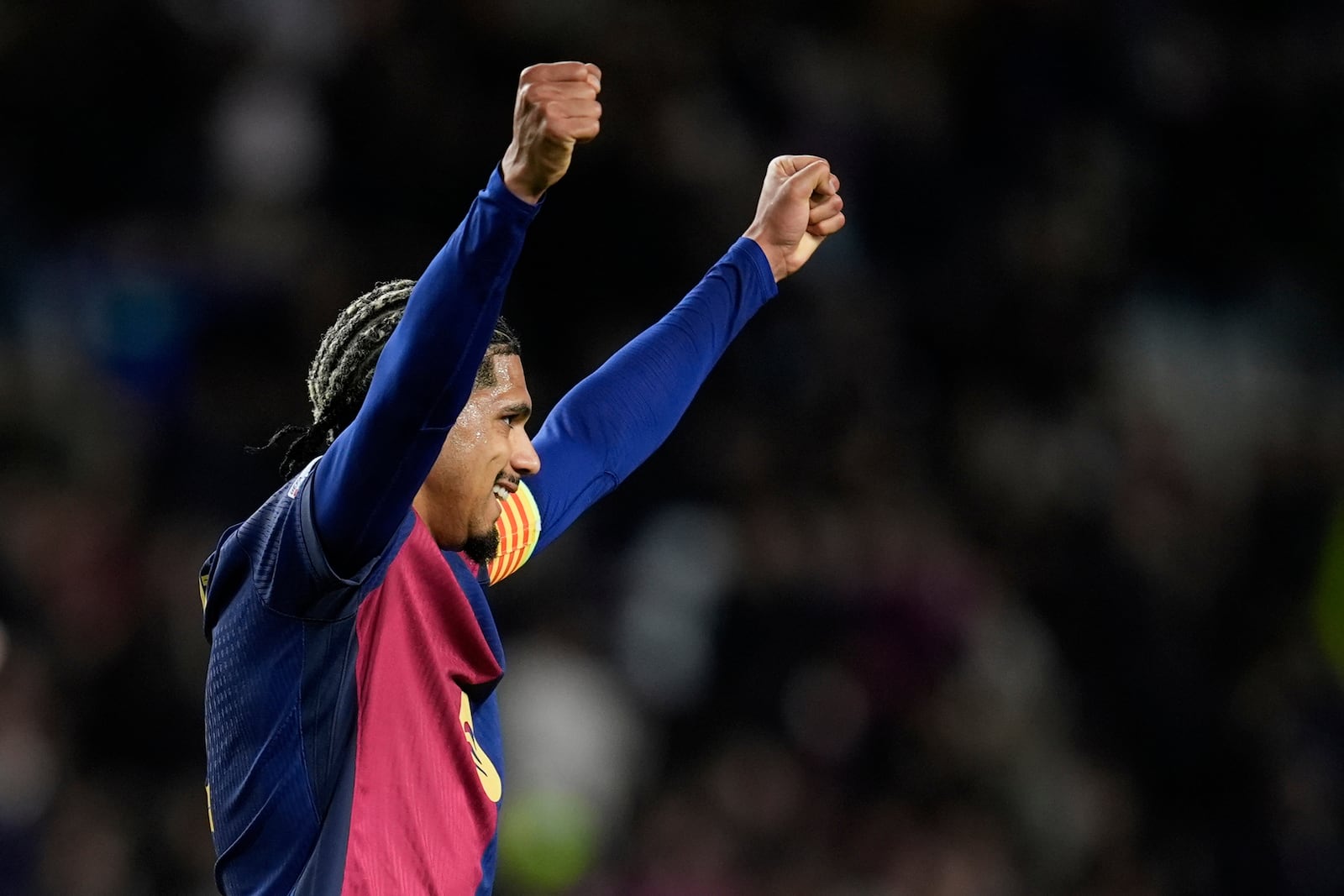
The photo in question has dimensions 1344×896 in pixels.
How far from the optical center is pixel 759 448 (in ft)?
21.0

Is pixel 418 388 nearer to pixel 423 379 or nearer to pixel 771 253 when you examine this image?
pixel 423 379

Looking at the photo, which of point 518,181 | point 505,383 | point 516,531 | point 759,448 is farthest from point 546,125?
point 759,448

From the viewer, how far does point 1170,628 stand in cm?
671

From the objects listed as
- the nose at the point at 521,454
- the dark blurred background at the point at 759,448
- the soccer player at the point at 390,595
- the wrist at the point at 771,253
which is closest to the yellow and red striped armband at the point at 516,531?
the soccer player at the point at 390,595

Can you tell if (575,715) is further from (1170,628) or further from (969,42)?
(969,42)

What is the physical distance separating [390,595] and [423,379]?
1.35 ft

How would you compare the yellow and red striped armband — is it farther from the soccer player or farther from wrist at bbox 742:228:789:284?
wrist at bbox 742:228:789:284

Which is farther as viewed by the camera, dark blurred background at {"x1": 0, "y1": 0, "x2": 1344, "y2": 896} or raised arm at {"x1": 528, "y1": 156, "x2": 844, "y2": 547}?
dark blurred background at {"x1": 0, "y1": 0, "x2": 1344, "y2": 896}

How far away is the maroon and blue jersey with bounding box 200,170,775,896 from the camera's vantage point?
6.64 feet

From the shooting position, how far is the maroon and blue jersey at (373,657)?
202 centimetres

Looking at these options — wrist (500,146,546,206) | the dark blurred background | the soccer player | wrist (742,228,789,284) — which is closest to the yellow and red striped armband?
the soccer player

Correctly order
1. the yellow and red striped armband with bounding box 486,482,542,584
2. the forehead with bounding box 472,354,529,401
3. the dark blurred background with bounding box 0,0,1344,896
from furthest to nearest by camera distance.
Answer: the dark blurred background with bounding box 0,0,1344,896
the yellow and red striped armband with bounding box 486,482,542,584
the forehead with bounding box 472,354,529,401

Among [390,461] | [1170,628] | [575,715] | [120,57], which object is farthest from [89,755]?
[1170,628]

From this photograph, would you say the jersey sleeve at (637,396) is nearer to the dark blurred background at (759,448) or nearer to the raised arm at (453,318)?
the raised arm at (453,318)
